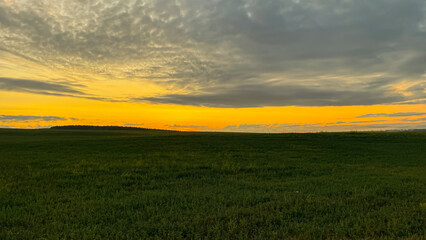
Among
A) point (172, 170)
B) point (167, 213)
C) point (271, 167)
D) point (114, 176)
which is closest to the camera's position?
point (167, 213)

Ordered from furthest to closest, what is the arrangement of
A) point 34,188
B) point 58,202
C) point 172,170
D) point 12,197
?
point 172,170
point 34,188
point 12,197
point 58,202

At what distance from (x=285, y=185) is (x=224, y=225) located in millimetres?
6645

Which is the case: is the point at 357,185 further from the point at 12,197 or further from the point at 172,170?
the point at 12,197

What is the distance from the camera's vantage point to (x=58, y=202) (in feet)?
34.8

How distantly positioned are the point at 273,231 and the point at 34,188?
11847 mm

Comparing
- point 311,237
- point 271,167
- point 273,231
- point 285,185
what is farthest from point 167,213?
point 271,167

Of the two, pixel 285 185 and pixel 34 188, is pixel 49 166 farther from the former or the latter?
pixel 285 185

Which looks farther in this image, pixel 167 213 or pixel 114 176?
pixel 114 176

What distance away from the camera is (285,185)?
1353cm

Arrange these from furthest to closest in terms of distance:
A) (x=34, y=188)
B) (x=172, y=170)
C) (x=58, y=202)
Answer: (x=172, y=170) < (x=34, y=188) < (x=58, y=202)

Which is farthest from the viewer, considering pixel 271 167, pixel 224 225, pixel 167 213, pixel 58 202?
pixel 271 167

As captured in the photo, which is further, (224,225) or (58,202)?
(58,202)

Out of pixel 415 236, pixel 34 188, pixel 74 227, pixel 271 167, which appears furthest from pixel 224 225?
pixel 271 167

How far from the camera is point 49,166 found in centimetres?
1956
